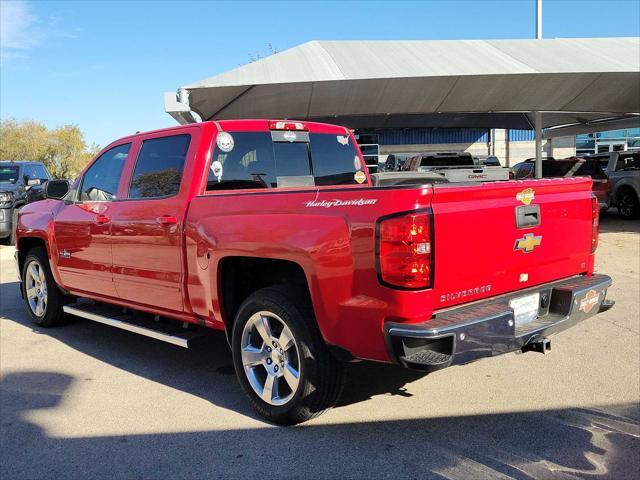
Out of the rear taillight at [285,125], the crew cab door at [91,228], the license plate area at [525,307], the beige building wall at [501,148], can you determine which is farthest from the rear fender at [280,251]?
the beige building wall at [501,148]

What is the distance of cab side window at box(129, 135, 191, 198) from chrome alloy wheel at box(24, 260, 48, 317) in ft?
7.32

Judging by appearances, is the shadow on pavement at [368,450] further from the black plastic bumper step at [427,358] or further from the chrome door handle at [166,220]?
the chrome door handle at [166,220]

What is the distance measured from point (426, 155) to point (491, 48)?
3019 mm

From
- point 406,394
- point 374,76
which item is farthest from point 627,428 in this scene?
point 374,76

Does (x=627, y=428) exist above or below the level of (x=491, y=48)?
below

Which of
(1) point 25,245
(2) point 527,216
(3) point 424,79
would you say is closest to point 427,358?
(2) point 527,216

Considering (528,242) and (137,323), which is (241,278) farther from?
(528,242)

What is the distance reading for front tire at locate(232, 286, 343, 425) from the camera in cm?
339

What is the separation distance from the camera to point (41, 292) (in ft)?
20.6

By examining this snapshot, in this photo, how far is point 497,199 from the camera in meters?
3.27

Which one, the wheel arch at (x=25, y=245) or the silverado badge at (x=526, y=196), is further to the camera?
the wheel arch at (x=25, y=245)

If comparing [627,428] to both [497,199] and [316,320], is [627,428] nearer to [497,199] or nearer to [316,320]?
[497,199]

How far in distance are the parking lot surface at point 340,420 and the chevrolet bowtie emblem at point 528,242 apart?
1.12 metres

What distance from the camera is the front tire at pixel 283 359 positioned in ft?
11.1
